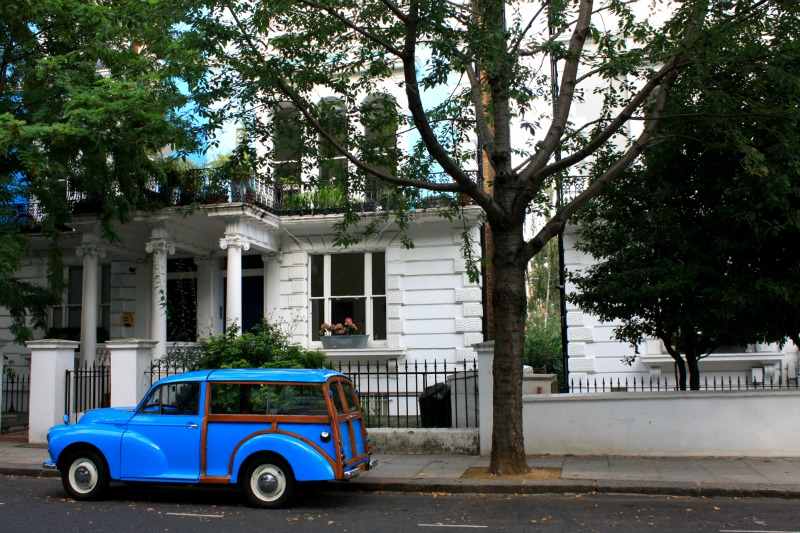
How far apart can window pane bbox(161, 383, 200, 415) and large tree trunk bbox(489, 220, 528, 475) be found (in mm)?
4494

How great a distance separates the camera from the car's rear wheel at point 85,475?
10297 millimetres

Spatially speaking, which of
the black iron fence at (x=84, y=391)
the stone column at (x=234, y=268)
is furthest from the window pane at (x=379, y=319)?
the black iron fence at (x=84, y=391)

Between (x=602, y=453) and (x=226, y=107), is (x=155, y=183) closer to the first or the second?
(x=226, y=107)

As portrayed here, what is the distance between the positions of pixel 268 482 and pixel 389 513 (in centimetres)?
158

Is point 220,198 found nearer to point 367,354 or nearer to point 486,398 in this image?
point 367,354

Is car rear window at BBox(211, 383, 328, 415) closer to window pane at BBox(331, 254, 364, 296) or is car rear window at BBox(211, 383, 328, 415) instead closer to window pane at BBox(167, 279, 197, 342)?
window pane at BBox(331, 254, 364, 296)

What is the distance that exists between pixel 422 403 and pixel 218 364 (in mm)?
3836

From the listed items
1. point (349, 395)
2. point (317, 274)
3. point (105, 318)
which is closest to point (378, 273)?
point (317, 274)

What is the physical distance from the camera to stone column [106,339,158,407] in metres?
15.2

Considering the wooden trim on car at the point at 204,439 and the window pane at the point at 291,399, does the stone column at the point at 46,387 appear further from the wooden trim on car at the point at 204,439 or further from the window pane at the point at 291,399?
the window pane at the point at 291,399

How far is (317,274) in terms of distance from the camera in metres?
21.5

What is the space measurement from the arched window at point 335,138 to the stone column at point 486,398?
153 inches

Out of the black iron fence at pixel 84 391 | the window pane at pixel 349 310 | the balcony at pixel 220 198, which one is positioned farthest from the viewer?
the window pane at pixel 349 310

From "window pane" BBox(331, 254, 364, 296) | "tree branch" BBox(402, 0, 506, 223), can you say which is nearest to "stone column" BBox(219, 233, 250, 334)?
"window pane" BBox(331, 254, 364, 296)
